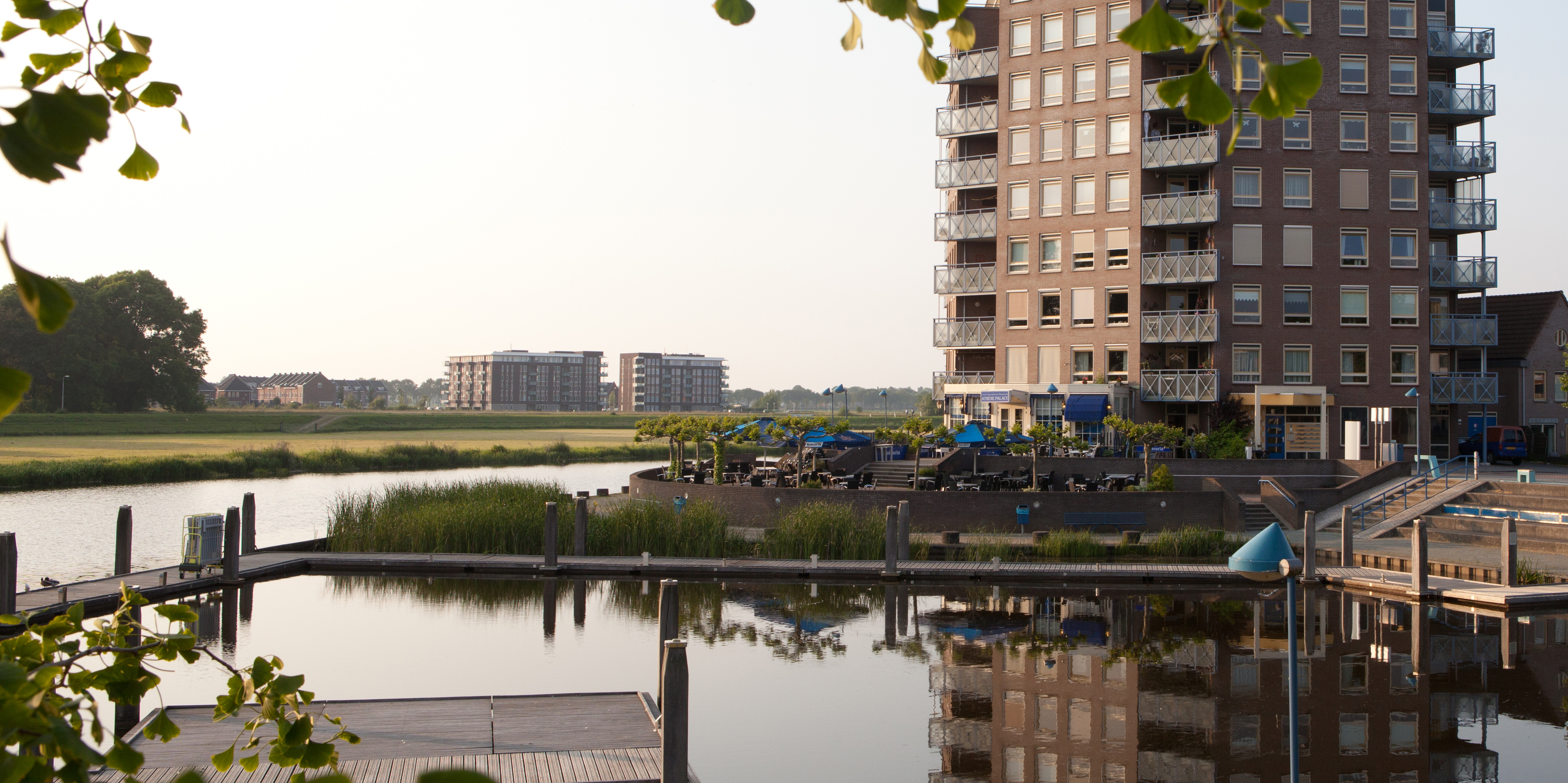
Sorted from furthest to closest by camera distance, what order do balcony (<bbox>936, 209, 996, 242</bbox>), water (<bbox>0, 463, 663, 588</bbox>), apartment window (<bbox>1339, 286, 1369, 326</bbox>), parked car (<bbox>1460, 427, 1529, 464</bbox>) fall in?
1. balcony (<bbox>936, 209, 996, 242</bbox>)
2. parked car (<bbox>1460, 427, 1529, 464</bbox>)
3. apartment window (<bbox>1339, 286, 1369, 326</bbox>)
4. water (<bbox>0, 463, 663, 588</bbox>)

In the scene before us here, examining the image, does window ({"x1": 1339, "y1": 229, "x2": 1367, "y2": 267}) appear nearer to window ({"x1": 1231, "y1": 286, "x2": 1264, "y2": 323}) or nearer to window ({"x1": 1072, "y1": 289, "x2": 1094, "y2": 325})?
window ({"x1": 1231, "y1": 286, "x2": 1264, "y2": 323})

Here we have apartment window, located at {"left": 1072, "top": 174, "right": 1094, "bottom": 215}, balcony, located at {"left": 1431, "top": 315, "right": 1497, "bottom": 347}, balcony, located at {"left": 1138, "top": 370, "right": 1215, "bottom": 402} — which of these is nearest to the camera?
balcony, located at {"left": 1138, "top": 370, "right": 1215, "bottom": 402}

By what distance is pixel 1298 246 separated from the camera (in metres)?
47.8

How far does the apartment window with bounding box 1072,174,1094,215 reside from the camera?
49656 millimetres

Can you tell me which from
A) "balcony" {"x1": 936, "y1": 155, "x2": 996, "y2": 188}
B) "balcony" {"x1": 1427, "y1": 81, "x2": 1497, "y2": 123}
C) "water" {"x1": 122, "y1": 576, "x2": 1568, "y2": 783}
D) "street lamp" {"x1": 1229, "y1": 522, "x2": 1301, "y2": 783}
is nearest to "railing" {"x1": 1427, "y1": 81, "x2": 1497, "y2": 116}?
"balcony" {"x1": 1427, "y1": 81, "x2": 1497, "y2": 123}

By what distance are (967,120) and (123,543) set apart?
4056 cm

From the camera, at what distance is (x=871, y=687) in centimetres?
1603

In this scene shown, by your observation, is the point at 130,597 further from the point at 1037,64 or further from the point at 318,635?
the point at 1037,64

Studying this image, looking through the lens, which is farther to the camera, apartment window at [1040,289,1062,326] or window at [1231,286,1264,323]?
apartment window at [1040,289,1062,326]

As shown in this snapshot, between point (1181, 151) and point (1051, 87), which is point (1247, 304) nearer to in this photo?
point (1181, 151)

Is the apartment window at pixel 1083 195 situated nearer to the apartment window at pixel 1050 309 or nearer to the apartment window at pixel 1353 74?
the apartment window at pixel 1050 309

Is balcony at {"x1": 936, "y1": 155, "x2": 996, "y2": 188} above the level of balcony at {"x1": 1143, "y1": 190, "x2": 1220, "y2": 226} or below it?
above

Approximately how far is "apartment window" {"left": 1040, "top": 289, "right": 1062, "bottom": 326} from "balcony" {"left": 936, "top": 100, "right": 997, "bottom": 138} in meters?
7.98

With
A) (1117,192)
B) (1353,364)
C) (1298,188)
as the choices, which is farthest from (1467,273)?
(1117,192)
